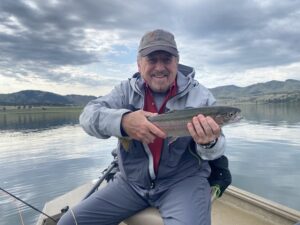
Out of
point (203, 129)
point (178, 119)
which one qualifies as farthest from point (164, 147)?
point (203, 129)

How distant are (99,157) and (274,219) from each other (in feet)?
60.5

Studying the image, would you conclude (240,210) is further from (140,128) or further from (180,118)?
(140,128)

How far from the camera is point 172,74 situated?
14.2 feet

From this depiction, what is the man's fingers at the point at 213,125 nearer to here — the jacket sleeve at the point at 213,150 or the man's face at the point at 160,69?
the jacket sleeve at the point at 213,150

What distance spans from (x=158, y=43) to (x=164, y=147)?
4.75 feet

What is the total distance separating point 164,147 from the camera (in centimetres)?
413

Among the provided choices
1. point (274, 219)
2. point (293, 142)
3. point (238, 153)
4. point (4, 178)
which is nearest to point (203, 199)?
point (274, 219)

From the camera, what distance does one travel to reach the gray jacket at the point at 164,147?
3.99m

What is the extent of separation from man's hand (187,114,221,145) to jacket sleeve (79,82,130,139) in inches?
36.4

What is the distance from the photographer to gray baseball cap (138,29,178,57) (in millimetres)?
4238

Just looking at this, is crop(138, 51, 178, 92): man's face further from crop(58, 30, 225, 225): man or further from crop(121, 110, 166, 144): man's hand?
crop(121, 110, 166, 144): man's hand

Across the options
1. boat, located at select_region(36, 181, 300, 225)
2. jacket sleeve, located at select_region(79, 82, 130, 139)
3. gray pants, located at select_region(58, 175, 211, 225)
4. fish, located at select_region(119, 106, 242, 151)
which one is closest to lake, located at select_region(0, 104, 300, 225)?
boat, located at select_region(36, 181, 300, 225)

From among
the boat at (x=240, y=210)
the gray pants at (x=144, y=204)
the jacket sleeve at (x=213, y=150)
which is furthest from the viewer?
the boat at (x=240, y=210)

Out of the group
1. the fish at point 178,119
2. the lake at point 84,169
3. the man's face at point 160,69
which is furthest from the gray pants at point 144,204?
the lake at point 84,169
